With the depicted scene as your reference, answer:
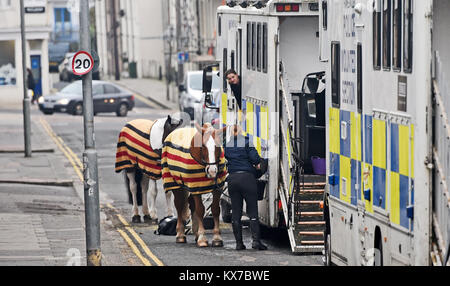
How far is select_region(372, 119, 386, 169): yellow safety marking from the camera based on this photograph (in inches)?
444

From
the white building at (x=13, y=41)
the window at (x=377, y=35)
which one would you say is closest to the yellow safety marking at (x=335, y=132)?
the window at (x=377, y=35)

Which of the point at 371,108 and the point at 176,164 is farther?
the point at 176,164

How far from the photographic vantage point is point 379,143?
11.4m

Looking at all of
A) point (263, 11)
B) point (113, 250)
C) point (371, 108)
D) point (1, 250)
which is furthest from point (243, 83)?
point (371, 108)

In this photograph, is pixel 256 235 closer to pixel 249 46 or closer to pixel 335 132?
pixel 249 46

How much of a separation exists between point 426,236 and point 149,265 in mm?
5985

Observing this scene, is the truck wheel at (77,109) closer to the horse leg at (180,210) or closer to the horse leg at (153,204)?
the horse leg at (153,204)

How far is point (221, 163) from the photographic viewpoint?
16719mm

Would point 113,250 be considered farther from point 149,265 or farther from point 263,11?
point 263,11

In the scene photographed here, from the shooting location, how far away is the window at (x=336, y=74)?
13.5m

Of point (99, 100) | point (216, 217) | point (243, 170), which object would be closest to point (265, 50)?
point (243, 170)

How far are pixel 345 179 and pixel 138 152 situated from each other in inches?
295

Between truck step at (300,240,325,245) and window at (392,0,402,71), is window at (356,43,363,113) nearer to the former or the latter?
window at (392,0,402,71)

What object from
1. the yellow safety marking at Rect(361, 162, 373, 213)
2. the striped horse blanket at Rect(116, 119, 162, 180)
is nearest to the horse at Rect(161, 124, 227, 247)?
the striped horse blanket at Rect(116, 119, 162, 180)
